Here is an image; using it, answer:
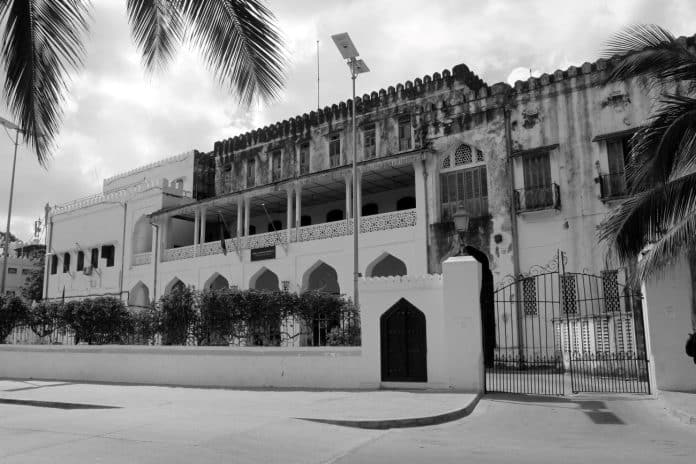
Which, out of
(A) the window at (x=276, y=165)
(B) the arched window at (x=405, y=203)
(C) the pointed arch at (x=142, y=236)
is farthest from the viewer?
(C) the pointed arch at (x=142, y=236)

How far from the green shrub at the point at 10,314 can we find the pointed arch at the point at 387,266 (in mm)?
10712

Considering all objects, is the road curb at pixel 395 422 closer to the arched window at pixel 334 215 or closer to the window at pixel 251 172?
the arched window at pixel 334 215

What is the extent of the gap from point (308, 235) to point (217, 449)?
1730cm

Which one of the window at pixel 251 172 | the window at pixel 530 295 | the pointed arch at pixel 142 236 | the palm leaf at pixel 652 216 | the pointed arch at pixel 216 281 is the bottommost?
the window at pixel 530 295

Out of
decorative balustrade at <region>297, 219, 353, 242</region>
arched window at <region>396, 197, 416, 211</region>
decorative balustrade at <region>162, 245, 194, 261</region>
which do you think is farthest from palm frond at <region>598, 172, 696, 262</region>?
decorative balustrade at <region>162, 245, 194, 261</region>

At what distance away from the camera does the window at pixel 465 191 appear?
65.2ft

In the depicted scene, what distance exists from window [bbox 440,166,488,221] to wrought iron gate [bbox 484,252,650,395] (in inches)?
106

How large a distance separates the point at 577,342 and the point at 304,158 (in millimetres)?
15766

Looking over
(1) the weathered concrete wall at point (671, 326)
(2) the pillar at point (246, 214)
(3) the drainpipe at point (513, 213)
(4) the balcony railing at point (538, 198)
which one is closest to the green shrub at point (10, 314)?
(2) the pillar at point (246, 214)

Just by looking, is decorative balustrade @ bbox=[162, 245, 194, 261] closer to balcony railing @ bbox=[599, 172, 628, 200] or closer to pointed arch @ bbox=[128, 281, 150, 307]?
pointed arch @ bbox=[128, 281, 150, 307]

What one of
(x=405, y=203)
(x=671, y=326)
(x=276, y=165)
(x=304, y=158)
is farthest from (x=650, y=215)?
(x=276, y=165)

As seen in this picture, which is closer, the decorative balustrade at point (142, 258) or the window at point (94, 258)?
the decorative balustrade at point (142, 258)

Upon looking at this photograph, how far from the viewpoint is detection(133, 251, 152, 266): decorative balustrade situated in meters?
29.4

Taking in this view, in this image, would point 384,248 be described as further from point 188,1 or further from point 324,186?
point 188,1
